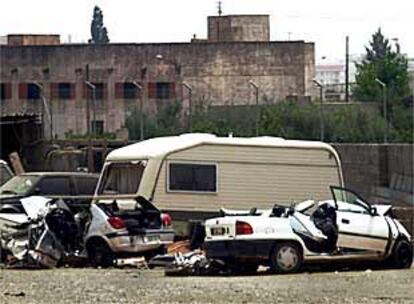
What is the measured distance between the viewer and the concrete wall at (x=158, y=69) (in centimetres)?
7119

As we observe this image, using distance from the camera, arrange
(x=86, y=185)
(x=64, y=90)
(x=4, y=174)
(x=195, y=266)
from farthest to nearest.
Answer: (x=64, y=90), (x=4, y=174), (x=86, y=185), (x=195, y=266)

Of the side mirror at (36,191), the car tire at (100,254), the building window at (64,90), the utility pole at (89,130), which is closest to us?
the car tire at (100,254)

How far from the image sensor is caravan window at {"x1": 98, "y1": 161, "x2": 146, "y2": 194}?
28297mm

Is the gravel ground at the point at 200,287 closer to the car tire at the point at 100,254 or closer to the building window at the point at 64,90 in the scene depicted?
the car tire at the point at 100,254

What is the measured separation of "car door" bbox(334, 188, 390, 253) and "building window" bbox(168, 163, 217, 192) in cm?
556

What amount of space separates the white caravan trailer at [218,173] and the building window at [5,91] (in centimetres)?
4459

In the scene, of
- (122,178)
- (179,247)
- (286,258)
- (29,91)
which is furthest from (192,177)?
(29,91)

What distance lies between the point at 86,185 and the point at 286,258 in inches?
384

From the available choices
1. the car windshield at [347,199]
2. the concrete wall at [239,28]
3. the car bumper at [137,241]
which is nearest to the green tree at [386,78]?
the concrete wall at [239,28]

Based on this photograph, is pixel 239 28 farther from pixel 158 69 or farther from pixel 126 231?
pixel 126 231

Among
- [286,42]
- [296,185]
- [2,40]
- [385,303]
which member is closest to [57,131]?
[286,42]

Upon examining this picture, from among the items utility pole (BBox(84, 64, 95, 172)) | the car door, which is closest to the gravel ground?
the car door

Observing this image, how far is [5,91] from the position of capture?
242ft

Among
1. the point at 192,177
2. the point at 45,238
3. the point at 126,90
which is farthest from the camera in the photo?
the point at 126,90
